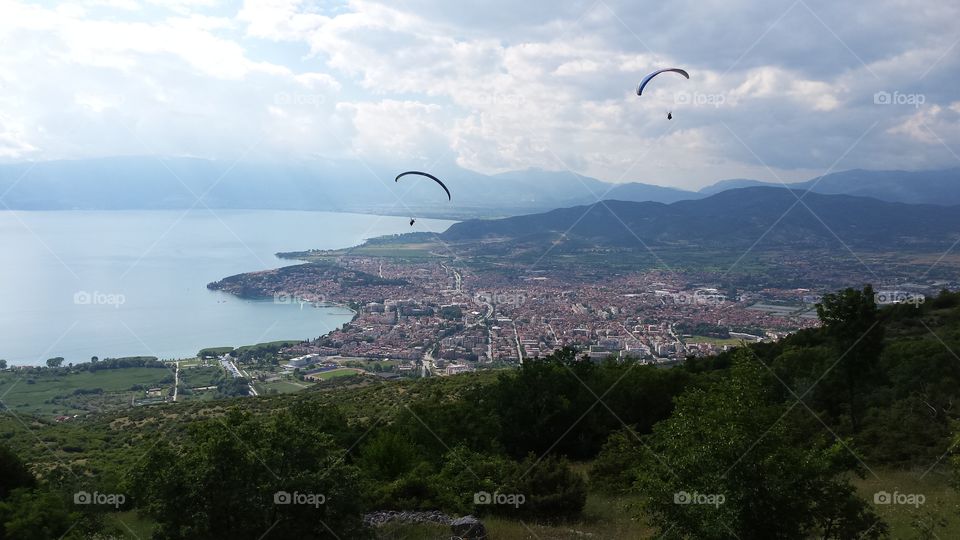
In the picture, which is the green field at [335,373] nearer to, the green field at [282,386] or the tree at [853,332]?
the green field at [282,386]

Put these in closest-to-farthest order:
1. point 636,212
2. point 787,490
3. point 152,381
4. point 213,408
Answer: point 787,490 < point 213,408 < point 152,381 < point 636,212

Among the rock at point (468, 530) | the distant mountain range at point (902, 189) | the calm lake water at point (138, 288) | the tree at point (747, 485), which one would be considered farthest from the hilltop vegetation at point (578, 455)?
the distant mountain range at point (902, 189)

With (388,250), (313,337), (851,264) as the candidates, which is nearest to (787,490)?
(313,337)

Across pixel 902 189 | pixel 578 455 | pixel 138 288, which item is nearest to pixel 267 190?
pixel 138 288

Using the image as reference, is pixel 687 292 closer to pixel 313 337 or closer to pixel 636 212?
pixel 313 337

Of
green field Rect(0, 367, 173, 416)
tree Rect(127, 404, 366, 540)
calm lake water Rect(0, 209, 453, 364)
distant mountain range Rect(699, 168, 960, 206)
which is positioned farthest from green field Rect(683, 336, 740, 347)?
distant mountain range Rect(699, 168, 960, 206)

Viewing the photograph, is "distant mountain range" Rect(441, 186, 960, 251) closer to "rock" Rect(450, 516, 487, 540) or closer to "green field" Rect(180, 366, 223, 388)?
"green field" Rect(180, 366, 223, 388)

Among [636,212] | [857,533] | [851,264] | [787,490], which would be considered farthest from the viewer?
[636,212]
